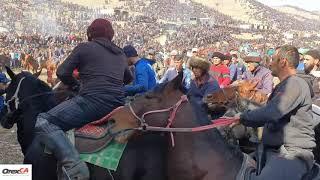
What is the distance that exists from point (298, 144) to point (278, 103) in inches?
16.4

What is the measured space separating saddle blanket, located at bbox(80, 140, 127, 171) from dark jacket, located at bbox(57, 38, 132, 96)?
0.57 metres

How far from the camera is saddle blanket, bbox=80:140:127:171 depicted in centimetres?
473

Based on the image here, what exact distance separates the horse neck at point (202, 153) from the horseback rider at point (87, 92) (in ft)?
2.99

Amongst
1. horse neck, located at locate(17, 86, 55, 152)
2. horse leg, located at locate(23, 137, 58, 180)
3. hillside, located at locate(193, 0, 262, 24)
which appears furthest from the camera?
hillside, located at locate(193, 0, 262, 24)

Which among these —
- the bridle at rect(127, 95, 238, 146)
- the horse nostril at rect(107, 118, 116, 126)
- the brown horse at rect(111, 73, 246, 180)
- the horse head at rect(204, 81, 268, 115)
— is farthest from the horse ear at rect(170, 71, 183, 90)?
the horse head at rect(204, 81, 268, 115)

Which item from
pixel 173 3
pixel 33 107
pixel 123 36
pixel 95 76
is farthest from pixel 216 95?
pixel 173 3

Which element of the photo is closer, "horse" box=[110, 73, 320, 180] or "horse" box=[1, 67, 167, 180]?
"horse" box=[110, 73, 320, 180]

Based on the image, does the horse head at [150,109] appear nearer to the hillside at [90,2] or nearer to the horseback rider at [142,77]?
the horseback rider at [142,77]

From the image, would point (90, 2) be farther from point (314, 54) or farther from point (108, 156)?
point (108, 156)

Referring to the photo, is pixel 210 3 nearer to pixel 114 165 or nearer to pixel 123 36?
pixel 123 36

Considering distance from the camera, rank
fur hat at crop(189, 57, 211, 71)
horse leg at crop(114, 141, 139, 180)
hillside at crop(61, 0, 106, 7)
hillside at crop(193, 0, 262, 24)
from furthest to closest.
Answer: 1. hillside at crop(193, 0, 262, 24)
2. hillside at crop(61, 0, 106, 7)
3. fur hat at crop(189, 57, 211, 71)
4. horse leg at crop(114, 141, 139, 180)

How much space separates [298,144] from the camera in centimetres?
418

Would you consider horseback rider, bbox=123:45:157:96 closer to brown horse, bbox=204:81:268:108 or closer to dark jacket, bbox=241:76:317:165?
brown horse, bbox=204:81:268:108

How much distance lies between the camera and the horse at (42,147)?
15.5 feet
